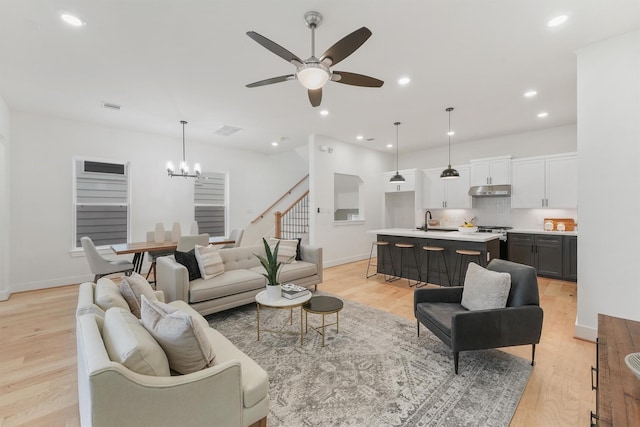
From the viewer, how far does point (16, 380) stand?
2189 millimetres

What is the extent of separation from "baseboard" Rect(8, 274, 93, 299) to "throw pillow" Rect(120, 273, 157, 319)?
3975 mm

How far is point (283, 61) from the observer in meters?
2.99

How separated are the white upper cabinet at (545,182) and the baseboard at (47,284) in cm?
864

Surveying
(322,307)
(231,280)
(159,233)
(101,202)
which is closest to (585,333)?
(322,307)

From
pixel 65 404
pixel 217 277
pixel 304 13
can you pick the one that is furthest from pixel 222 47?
pixel 65 404

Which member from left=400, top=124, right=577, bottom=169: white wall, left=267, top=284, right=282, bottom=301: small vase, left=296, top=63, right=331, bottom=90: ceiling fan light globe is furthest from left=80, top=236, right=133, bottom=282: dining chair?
left=400, top=124, right=577, bottom=169: white wall

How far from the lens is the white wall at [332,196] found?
586cm

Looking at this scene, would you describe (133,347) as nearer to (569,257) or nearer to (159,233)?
(159,233)

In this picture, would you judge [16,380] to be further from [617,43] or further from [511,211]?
[511,211]

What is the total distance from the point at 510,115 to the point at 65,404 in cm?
668

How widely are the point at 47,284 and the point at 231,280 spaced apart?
3.84 meters

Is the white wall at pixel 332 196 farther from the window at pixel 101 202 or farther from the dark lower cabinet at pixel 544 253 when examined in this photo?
the window at pixel 101 202

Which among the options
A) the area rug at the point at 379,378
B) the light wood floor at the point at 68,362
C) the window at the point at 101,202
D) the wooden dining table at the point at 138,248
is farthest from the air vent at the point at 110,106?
the area rug at the point at 379,378

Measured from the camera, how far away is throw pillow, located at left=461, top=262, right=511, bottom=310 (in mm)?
2301
